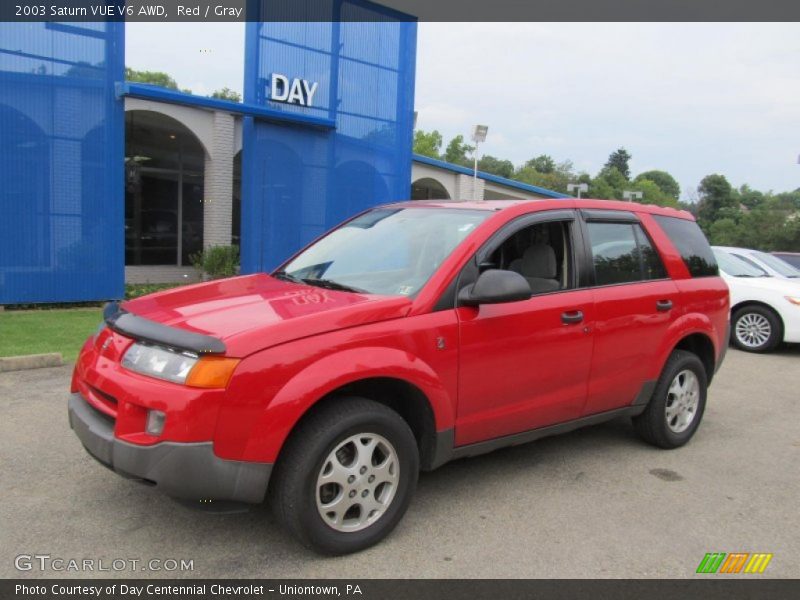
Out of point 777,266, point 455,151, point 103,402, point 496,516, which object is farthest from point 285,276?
point 455,151

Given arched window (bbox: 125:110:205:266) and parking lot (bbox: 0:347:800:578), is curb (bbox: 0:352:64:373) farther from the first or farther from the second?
arched window (bbox: 125:110:205:266)

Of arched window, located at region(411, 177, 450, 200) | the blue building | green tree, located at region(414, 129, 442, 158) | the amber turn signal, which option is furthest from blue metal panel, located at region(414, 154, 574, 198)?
green tree, located at region(414, 129, 442, 158)

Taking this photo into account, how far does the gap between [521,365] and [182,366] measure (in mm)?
1926

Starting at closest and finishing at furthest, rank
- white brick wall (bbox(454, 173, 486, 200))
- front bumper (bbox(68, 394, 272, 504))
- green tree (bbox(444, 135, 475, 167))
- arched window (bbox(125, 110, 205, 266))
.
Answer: front bumper (bbox(68, 394, 272, 504)) → arched window (bbox(125, 110, 205, 266)) → white brick wall (bbox(454, 173, 486, 200)) → green tree (bbox(444, 135, 475, 167))

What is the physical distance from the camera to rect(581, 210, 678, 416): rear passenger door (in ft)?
14.2

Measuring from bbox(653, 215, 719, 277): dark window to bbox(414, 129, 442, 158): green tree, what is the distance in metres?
54.5

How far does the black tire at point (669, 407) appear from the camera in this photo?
15.9ft

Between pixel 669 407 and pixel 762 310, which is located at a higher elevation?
pixel 762 310

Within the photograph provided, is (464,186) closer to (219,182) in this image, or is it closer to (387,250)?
(219,182)

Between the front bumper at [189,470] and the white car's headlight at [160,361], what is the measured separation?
305mm

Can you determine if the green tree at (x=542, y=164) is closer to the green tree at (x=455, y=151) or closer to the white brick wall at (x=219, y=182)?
the green tree at (x=455, y=151)

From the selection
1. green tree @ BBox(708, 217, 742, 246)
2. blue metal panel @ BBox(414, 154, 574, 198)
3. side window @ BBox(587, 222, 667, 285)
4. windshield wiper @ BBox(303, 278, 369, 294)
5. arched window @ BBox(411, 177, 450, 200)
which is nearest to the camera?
windshield wiper @ BBox(303, 278, 369, 294)

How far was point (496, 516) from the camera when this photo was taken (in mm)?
3727

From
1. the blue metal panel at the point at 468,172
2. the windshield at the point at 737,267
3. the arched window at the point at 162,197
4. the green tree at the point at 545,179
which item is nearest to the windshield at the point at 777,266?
the windshield at the point at 737,267
